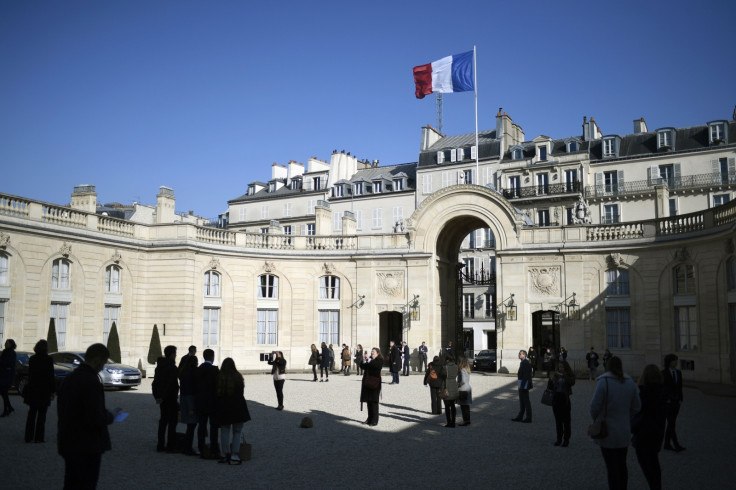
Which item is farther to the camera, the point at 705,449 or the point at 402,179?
the point at 402,179

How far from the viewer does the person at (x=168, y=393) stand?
11398mm

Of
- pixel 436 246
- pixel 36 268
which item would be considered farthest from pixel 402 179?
pixel 36 268

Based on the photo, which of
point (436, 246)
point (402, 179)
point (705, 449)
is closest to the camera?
point (705, 449)

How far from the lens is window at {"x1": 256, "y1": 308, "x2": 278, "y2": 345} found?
3253 centimetres

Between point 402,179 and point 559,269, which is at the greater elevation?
point 402,179

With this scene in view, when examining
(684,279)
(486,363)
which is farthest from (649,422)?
(486,363)

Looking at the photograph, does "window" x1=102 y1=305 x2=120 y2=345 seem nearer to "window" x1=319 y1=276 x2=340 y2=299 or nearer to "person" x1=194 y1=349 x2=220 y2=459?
"window" x1=319 y1=276 x2=340 y2=299

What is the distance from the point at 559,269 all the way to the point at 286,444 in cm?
2106

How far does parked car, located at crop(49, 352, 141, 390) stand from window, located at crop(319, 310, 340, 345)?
12935mm

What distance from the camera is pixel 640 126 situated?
155 ft

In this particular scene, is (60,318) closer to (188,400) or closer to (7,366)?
(7,366)

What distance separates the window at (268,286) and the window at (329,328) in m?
2.62

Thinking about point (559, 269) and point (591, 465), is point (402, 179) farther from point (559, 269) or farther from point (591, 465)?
point (591, 465)

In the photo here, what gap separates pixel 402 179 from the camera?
52812 millimetres
